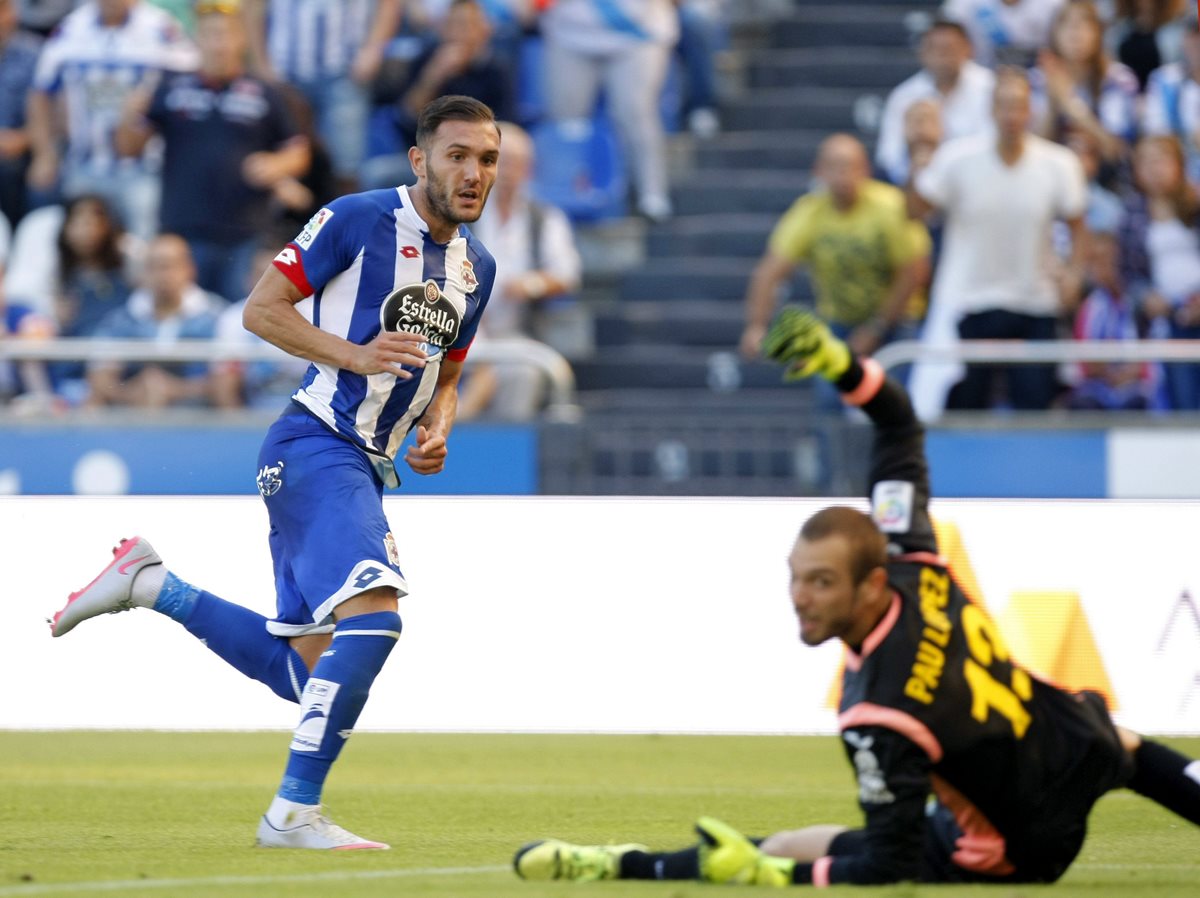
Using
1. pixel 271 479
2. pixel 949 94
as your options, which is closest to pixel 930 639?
pixel 271 479

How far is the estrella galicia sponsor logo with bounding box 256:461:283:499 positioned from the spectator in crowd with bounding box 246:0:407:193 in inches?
370

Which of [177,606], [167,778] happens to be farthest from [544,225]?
[177,606]

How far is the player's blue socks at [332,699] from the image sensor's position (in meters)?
6.87

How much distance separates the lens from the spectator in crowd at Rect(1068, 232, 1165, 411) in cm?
1395

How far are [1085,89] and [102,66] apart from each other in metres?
7.36

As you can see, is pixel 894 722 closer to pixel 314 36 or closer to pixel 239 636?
pixel 239 636

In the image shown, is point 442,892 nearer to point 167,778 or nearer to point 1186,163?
point 167,778

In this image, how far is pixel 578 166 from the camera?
54.2 feet

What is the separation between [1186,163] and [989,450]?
313 centimetres

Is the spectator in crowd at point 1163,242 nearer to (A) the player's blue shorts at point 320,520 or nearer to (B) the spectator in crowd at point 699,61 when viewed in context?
(B) the spectator in crowd at point 699,61

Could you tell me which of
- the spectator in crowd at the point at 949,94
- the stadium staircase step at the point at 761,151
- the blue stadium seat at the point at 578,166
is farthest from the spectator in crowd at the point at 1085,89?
the blue stadium seat at the point at 578,166

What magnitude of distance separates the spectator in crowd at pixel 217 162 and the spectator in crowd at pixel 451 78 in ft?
3.01

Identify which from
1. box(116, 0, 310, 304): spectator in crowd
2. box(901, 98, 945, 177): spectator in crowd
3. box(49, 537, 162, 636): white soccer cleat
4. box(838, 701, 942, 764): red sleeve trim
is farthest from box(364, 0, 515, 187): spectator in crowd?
box(838, 701, 942, 764): red sleeve trim

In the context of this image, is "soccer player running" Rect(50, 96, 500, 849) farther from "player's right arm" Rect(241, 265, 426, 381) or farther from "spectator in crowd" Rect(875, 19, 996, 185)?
"spectator in crowd" Rect(875, 19, 996, 185)
